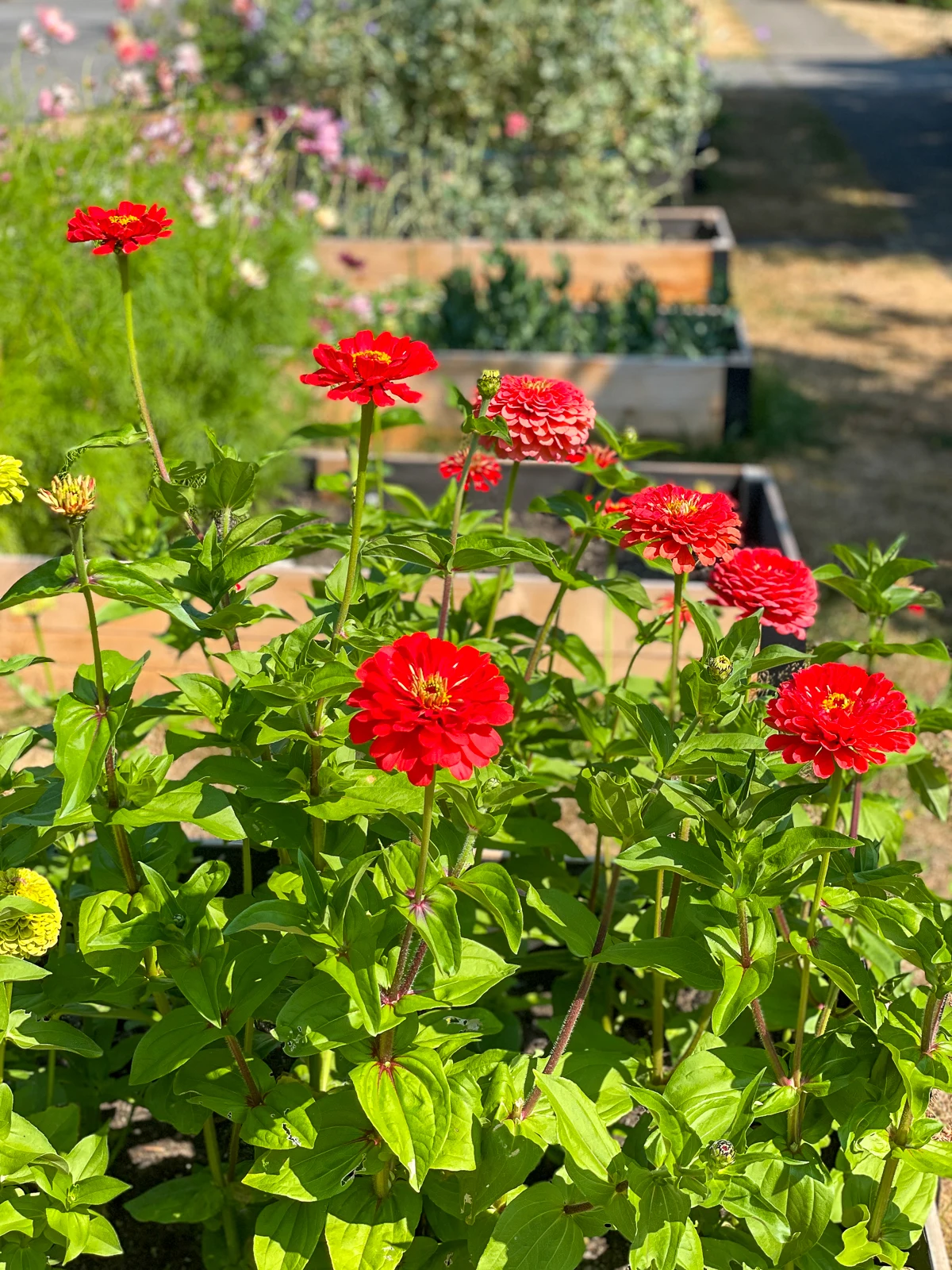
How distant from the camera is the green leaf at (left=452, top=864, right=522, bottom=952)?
4.36 feet

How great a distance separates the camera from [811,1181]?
1.48m

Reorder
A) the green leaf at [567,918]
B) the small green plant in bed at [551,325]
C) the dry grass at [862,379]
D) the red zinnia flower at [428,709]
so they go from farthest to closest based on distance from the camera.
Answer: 1. the small green plant in bed at [551,325]
2. the dry grass at [862,379]
3. the green leaf at [567,918]
4. the red zinnia flower at [428,709]

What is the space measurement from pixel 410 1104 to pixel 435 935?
0.70 feet

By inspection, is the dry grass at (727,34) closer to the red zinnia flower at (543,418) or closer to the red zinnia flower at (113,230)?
the red zinnia flower at (543,418)

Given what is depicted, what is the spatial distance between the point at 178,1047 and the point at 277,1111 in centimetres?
14

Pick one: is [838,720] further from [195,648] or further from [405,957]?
[195,648]

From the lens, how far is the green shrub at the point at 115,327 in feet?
11.9

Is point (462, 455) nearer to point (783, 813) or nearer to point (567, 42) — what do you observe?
point (783, 813)

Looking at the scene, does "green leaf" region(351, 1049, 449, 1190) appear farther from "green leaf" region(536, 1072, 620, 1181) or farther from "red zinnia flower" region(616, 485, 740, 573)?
"red zinnia flower" region(616, 485, 740, 573)

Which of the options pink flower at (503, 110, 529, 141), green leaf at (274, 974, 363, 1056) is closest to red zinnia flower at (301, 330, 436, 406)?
green leaf at (274, 974, 363, 1056)

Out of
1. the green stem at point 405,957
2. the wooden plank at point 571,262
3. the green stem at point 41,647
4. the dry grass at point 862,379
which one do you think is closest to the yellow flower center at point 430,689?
the green stem at point 405,957

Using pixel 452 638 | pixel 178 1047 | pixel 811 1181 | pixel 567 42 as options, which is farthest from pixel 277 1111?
pixel 567 42

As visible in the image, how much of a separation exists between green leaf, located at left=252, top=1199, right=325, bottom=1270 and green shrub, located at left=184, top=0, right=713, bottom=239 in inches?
227

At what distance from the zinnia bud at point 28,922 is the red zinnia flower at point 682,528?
792 mm
